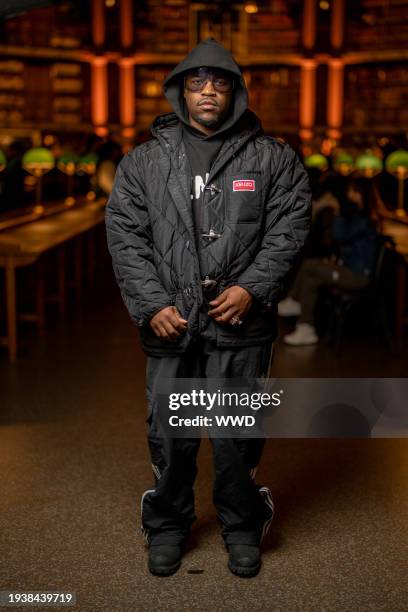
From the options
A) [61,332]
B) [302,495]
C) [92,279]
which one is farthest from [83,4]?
[302,495]

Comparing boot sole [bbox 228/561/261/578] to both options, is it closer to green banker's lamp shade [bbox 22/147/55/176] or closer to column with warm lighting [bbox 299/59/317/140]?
green banker's lamp shade [bbox 22/147/55/176]

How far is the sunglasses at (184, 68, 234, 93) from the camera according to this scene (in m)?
2.43

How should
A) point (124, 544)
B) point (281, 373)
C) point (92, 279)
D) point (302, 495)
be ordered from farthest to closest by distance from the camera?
point (92, 279), point (281, 373), point (302, 495), point (124, 544)

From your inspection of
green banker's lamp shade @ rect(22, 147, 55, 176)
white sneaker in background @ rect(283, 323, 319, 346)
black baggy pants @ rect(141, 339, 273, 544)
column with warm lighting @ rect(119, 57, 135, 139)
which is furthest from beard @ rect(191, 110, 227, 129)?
column with warm lighting @ rect(119, 57, 135, 139)

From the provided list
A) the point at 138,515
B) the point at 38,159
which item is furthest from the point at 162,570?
the point at 38,159

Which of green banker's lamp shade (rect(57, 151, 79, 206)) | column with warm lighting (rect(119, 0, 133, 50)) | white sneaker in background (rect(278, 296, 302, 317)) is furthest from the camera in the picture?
column with warm lighting (rect(119, 0, 133, 50))

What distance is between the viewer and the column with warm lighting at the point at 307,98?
14900 millimetres

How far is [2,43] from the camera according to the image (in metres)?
13.8

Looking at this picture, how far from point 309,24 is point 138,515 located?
1295 centimetres

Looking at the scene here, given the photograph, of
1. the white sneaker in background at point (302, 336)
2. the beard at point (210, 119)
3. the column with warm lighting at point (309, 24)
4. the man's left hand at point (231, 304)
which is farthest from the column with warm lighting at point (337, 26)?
the man's left hand at point (231, 304)

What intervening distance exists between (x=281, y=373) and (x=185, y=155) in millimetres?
2732

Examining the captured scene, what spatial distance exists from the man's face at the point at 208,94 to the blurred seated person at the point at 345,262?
3.21m

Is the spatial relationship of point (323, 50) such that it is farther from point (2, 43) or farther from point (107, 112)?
point (2, 43)

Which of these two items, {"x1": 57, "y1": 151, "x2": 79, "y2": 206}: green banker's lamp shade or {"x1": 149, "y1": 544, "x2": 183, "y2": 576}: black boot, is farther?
{"x1": 57, "y1": 151, "x2": 79, "y2": 206}: green banker's lamp shade
